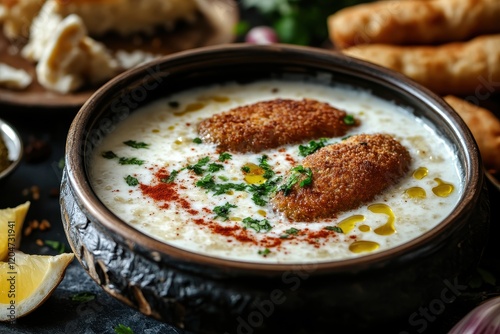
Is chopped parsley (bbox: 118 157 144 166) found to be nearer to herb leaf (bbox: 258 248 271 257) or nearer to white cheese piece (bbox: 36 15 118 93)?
herb leaf (bbox: 258 248 271 257)

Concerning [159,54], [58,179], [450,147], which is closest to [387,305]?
[450,147]

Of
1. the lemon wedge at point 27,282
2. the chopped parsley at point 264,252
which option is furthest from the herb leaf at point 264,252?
the lemon wedge at point 27,282

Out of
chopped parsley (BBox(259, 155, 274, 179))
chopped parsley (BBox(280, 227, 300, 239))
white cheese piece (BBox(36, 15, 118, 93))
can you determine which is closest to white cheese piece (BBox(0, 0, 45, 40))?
white cheese piece (BBox(36, 15, 118, 93))

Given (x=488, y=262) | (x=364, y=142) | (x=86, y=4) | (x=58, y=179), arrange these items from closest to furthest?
(x=364, y=142) < (x=488, y=262) < (x=58, y=179) < (x=86, y=4)

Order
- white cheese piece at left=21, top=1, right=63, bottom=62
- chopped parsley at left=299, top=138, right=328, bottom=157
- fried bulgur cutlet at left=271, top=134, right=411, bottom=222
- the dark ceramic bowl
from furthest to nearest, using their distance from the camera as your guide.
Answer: white cheese piece at left=21, top=1, right=63, bottom=62 → chopped parsley at left=299, top=138, right=328, bottom=157 → fried bulgur cutlet at left=271, top=134, right=411, bottom=222 → the dark ceramic bowl

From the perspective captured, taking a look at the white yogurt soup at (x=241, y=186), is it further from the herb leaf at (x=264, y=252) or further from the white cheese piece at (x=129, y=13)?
the white cheese piece at (x=129, y=13)

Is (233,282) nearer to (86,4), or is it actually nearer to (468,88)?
(468,88)
